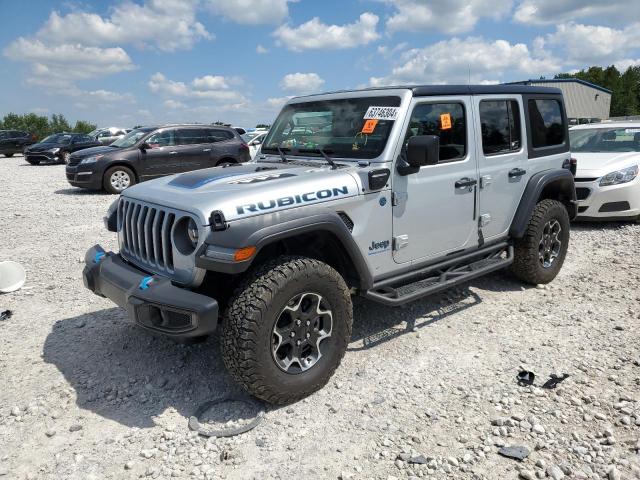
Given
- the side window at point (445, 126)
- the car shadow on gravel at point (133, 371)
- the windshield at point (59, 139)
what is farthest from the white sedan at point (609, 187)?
the windshield at point (59, 139)

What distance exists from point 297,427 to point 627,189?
6850mm

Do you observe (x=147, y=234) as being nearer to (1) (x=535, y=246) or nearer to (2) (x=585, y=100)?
(1) (x=535, y=246)

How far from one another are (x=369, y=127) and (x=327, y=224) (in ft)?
3.37

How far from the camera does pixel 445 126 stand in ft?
13.6

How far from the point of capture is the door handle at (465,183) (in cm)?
420

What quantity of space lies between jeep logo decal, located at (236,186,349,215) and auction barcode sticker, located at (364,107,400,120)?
741 millimetres

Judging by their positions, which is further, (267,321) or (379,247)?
(379,247)

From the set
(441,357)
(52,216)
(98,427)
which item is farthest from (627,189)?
(52,216)

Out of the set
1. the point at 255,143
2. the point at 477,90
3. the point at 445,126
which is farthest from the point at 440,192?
the point at 255,143

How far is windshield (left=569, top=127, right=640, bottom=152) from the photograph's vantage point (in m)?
A: 8.62

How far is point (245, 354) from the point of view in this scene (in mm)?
2980

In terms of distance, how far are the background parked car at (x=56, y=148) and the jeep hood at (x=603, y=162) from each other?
1856 cm

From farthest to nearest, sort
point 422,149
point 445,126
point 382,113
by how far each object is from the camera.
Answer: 1. point 445,126
2. point 382,113
3. point 422,149

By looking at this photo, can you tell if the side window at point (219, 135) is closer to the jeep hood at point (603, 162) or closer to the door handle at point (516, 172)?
the jeep hood at point (603, 162)
